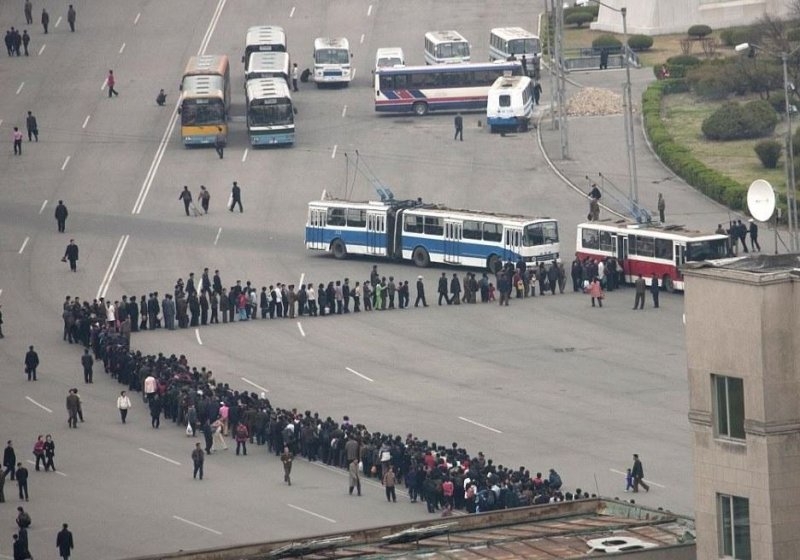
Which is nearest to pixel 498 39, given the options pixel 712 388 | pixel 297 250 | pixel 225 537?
pixel 297 250

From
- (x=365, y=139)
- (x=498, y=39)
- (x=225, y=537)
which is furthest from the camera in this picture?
(x=498, y=39)

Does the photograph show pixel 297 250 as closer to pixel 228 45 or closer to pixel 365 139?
pixel 365 139

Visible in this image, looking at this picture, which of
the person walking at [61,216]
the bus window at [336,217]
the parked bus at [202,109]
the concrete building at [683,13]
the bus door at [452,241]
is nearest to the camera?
the bus door at [452,241]

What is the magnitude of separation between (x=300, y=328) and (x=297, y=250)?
1024cm

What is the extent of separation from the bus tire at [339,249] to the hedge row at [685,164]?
45.4 feet

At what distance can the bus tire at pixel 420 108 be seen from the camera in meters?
96.7

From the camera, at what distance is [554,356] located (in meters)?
62.7

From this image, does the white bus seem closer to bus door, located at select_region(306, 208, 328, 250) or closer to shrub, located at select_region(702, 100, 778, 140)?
shrub, located at select_region(702, 100, 778, 140)

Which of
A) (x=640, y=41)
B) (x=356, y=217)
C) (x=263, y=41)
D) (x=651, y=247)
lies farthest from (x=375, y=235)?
(x=640, y=41)

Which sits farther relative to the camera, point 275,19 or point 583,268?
point 275,19

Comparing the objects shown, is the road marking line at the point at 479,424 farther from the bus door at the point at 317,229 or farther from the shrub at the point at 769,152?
the shrub at the point at 769,152

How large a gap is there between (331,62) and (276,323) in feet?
112

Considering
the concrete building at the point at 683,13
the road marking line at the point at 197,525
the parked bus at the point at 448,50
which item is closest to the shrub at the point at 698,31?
the concrete building at the point at 683,13

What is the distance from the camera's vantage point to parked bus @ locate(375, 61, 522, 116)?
96.1 metres
